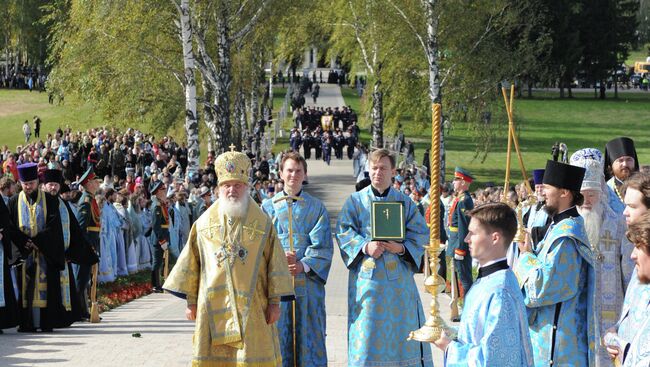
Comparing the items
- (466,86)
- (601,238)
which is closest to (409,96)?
(466,86)

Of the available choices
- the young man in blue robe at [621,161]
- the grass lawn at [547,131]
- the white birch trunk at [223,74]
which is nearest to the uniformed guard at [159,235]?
the young man in blue robe at [621,161]

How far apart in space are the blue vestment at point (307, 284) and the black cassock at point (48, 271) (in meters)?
4.27

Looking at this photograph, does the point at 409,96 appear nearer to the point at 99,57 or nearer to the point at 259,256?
the point at 99,57

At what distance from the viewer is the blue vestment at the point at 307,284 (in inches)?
393

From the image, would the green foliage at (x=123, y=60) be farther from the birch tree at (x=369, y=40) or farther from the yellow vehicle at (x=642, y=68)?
the yellow vehicle at (x=642, y=68)

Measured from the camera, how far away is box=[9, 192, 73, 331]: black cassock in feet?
43.9

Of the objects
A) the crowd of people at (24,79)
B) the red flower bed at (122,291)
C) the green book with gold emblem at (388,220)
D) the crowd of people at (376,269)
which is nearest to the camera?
the crowd of people at (376,269)

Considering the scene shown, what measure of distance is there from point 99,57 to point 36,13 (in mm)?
49269

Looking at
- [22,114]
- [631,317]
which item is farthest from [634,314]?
[22,114]

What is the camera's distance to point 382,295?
9734 millimetres

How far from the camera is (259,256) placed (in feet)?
29.3

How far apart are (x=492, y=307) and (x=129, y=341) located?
7.11 m

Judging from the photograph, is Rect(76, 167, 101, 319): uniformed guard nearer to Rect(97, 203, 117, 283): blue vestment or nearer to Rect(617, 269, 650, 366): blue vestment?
Rect(97, 203, 117, 283): blue vestment

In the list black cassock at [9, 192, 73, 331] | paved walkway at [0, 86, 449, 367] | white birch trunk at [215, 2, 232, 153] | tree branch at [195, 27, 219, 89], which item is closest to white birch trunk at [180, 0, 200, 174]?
tree branch at [195, 27, 219, 89]
